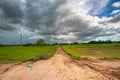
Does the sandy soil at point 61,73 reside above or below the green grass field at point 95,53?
below

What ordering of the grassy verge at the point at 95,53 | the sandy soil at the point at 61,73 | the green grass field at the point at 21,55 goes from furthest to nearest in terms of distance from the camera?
1. the grassy verge at the point at 95,53
2. the green grass field at the point at 21,55
3. the sandy soil at the point at 61,73

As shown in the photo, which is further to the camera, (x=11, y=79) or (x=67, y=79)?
(x=11, y=79)

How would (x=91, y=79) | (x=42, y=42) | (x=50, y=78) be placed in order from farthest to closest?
1. (x=42, y=42)
2. (x=50, y=78)
3. (x=91, y=79)

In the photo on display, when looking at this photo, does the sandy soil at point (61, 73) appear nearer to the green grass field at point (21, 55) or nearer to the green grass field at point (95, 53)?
the green grass field at point (21, 55)

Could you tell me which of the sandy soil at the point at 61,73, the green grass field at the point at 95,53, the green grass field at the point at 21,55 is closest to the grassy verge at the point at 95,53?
the green grass field at the point at 95,53

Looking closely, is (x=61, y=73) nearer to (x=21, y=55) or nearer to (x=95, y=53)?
(x=21, y=55)

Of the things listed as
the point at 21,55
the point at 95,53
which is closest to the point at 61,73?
the point at 21,55

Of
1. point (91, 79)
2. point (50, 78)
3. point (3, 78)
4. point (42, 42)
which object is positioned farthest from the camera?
point (42, 42)

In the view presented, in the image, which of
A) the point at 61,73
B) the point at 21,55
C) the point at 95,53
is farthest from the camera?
the point at 95,53

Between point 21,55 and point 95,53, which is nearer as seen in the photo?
point 21,55

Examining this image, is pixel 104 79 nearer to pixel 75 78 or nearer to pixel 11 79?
pixel 75 78

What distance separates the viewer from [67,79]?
8.57 m

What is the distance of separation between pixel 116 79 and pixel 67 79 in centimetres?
333

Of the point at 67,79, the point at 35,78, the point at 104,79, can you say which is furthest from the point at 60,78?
the point at 104,79
